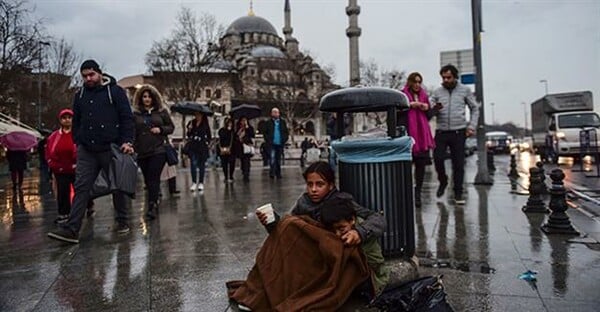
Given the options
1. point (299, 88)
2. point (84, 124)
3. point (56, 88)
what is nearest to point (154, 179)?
point (84, 124)

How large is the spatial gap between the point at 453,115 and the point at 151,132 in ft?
15.2

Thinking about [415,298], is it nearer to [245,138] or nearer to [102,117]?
[102,117]

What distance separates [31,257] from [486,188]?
853cm

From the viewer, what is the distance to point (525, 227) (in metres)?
5.38

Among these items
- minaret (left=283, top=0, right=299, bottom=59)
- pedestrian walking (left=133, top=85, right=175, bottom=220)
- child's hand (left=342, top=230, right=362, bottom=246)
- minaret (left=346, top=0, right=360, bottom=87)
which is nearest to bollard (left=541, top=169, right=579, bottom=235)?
child's hand (left=342, top=230, right=362, bottom=246)

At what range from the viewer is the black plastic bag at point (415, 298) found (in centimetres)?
259

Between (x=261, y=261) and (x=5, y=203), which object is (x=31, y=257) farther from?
(x=5, y=203)

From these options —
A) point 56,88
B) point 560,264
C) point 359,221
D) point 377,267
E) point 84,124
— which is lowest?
point 560,264

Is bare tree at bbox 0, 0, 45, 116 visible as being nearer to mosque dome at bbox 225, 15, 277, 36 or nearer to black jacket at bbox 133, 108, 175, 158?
black jacket at bbox 133, 108, 175, 158

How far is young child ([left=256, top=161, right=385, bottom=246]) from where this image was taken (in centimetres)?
293

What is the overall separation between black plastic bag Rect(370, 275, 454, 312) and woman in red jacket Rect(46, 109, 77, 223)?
5039mm

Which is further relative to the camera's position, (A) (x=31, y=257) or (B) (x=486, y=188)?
(B) (x=486, y=188)

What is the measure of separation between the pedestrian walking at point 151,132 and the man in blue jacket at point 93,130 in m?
1.56

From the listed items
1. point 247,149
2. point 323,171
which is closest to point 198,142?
point 247,149
